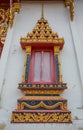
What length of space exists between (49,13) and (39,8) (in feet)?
0.90

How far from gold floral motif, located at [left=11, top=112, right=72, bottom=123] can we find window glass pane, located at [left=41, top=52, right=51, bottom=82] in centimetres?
68

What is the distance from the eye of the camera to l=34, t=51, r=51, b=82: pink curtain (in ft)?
11.7

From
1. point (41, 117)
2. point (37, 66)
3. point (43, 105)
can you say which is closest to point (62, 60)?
point (37, 66)

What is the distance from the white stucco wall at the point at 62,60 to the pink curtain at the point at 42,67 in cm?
26

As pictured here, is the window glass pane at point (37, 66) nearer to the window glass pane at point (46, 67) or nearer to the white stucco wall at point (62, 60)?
the window glass pane at point (46, 67)

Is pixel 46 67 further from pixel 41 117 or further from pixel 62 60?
pixel 41 117

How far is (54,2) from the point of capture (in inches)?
183

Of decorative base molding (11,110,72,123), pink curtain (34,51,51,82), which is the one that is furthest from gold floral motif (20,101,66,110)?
pink curtain (34,51,51,82)

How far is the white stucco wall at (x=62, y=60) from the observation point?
10.4 feet

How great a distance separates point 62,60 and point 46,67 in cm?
33

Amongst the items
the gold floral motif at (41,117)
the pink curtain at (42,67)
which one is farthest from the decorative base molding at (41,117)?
the pink curtain at (42,67)

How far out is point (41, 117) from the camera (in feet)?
10.1

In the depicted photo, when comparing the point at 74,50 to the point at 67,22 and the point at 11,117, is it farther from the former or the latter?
the point at 11,117

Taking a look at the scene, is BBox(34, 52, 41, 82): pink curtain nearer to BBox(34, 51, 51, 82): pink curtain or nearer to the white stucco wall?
BBox(34, 51, 51, 82): pink curtain
